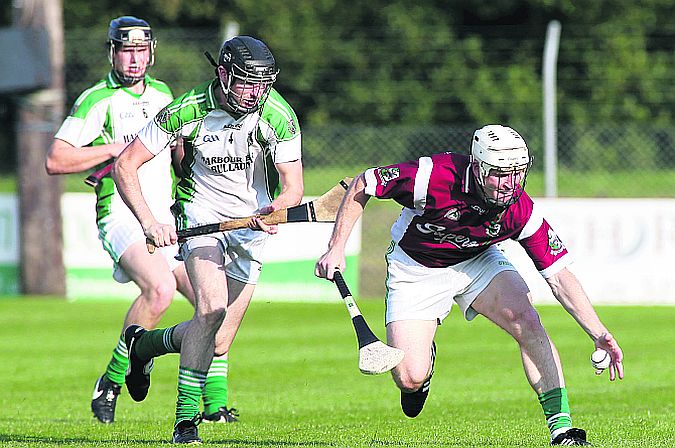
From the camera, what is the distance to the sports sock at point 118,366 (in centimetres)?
898

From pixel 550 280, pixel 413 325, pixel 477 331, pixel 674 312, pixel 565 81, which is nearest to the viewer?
pixel 550 280

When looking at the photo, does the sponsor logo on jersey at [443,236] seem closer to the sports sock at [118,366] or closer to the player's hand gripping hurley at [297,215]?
the player's hand gripping hurley at [297,215]

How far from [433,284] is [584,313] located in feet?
3.43

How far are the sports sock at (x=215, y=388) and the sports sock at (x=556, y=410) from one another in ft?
7.91

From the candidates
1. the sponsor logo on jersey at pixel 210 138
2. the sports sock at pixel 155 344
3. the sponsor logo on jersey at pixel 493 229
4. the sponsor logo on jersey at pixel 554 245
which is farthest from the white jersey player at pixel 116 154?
the sponsor logo on jersey at pixel 554 245

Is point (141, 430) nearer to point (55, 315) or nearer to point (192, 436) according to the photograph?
point (192, 436)

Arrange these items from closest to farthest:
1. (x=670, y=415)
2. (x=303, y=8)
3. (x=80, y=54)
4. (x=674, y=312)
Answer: (x=670, y=415) → (x=674, y=312) → (x=80, y=54) → (x=303, y=8)

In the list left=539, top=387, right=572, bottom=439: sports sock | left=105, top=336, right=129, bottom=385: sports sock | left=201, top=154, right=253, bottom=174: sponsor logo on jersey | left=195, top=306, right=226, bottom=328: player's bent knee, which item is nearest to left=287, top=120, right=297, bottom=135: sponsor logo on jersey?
left=201, top=154, right=253, bottom=174: sponsor logo on jersey

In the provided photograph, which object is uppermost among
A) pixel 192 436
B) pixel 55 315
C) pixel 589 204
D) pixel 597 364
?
pixel 597 364

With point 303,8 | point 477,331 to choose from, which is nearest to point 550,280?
point 477,331

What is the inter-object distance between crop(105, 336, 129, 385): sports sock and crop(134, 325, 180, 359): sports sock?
2.54 ft

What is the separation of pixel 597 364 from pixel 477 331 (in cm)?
807

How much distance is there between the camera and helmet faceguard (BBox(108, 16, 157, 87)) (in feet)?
30.3

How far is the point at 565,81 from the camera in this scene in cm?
2309
